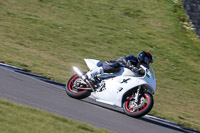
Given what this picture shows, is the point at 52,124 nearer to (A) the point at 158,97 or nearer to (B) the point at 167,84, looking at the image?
(A) the point at 158,97

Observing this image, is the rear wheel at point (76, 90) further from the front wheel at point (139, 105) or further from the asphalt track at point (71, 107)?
the front wheel at point (139, 105)

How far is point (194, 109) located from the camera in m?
12.2

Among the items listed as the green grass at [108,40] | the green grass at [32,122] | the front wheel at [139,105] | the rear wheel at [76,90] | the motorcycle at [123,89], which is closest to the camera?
the green grass at [32,122]

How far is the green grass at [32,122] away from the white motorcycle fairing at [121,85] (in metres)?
2.13

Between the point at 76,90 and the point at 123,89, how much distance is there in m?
1.36

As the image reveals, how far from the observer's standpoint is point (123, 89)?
8.29 meters

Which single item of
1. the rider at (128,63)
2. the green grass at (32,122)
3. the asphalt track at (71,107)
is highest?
the rider at (128,63)

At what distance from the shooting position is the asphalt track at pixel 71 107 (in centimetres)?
710

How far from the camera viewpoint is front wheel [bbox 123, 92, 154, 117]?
7.88 metres

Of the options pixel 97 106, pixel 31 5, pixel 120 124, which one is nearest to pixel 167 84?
pixel 97 106

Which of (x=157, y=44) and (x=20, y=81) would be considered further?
(x=157, y=44)

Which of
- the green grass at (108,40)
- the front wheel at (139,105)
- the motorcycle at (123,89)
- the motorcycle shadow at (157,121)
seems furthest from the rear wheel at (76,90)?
the green grass at (108,40)

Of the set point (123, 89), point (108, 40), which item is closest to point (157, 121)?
point (123, 89)

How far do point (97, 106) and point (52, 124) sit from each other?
303 cm
